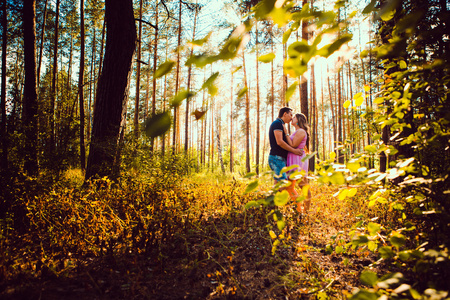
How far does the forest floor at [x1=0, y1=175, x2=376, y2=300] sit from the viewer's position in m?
1.61

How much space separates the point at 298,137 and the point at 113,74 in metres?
3.50

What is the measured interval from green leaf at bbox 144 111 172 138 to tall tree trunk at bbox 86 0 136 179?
362 centimetres

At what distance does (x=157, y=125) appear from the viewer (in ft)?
1.77

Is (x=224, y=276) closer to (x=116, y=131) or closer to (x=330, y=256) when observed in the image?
(x=330, y=256)

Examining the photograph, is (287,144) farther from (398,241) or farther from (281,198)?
(281,198)

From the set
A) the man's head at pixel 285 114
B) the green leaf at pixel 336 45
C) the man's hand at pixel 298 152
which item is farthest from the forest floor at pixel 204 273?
the man's head at pixel 285 114

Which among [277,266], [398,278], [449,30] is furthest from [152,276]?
[449,30]

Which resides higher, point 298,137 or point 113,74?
point 113,74

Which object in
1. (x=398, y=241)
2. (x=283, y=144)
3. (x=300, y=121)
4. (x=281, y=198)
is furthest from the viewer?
(x=300, y=121)

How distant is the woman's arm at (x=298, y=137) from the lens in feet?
11.8

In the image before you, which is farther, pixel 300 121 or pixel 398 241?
pixel 300 121

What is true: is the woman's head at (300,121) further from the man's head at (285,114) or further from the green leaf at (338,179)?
the green leaf at (338,179)

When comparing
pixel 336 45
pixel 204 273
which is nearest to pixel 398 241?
pixel 336 45

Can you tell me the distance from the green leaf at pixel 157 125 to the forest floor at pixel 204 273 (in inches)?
48.3
